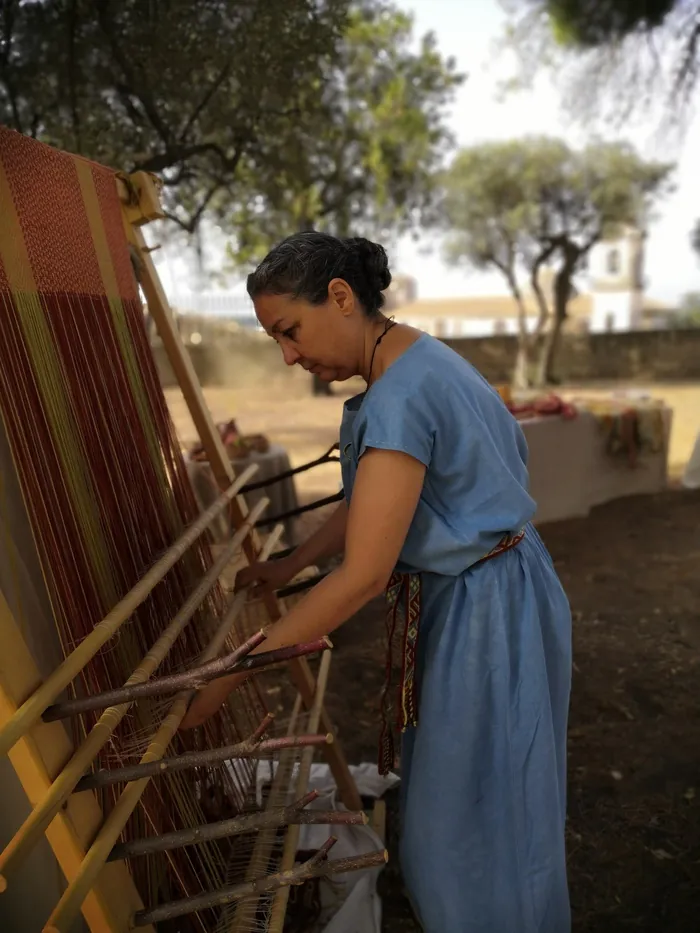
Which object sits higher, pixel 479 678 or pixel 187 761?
pixel 187 761

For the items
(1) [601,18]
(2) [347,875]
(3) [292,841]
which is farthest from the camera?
(1) [601,18]

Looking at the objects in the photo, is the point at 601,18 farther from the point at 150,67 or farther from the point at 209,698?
the point at 209,698

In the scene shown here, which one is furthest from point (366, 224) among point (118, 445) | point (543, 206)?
point (118, 445)

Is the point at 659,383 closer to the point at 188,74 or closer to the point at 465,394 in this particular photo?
the point at 188,74

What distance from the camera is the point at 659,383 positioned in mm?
13883

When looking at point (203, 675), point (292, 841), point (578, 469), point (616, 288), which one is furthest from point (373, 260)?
point (616, 288)

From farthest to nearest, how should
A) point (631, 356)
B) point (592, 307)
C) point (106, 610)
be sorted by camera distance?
point (592, 307)
point (631, 356)
point (106, 610)

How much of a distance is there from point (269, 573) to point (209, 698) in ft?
1.71

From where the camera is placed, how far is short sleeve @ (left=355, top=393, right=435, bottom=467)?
42.3 inches

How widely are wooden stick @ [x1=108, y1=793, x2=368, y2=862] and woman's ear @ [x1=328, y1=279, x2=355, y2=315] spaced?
0.73 m

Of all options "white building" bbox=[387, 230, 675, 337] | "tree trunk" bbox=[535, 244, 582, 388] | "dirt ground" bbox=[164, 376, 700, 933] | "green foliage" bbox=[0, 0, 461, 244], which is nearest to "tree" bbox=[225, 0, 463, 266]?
"green foliage" bbox=[0, 0, 461, 244]

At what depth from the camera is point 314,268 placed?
3.65 ft

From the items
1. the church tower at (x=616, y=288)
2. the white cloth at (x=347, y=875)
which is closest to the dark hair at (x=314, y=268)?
the white cloth at (x=347, y=875)

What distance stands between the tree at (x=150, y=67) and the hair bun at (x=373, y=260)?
2999 millimetres
